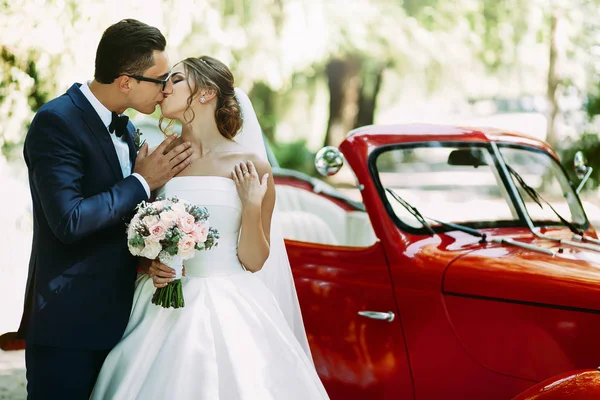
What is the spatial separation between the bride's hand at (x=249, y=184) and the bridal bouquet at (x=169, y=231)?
10.5 inches

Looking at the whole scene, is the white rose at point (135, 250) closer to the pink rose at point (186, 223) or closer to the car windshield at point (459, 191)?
the pink rose at point (186, 223)

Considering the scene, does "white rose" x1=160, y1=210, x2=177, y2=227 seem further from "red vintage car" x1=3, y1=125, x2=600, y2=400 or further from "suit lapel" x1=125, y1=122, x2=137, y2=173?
"red vintage car" x1=3, y1=125, x2=600, y2=400

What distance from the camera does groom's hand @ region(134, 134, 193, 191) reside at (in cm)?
308

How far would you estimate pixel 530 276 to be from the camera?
3555 millimetres

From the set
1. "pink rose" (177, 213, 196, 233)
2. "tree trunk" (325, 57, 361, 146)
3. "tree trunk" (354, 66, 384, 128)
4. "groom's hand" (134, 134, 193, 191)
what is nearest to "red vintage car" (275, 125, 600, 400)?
"groom's hand" (134, 134, 193, 191)

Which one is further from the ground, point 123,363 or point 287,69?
point 287,69

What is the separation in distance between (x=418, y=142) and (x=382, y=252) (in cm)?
74

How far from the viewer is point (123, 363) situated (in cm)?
304

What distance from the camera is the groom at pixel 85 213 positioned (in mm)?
2820

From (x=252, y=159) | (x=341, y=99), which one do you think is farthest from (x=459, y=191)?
(x=341, y=99)

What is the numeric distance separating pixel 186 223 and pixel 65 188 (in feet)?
1.51

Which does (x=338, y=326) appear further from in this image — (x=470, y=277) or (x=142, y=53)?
(x=142, y=53)

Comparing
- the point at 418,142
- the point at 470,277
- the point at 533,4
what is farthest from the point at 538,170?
the point at 533,4

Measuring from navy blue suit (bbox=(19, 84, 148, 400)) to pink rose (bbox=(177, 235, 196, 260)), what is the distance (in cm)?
25
